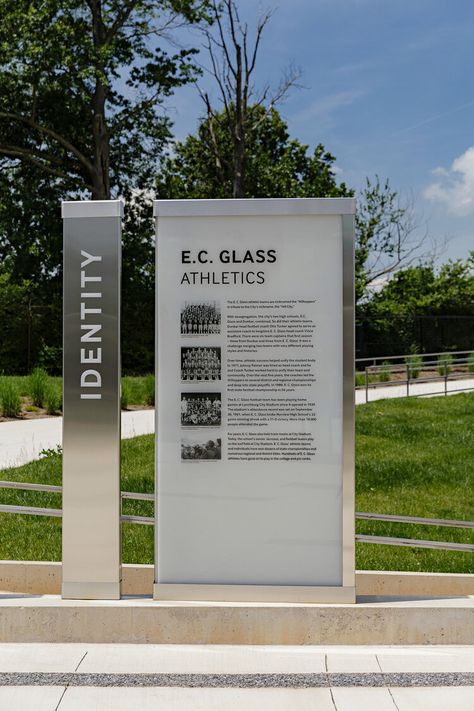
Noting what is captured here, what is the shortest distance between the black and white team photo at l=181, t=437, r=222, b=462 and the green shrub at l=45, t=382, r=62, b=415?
11.5 m

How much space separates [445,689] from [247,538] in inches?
50.4

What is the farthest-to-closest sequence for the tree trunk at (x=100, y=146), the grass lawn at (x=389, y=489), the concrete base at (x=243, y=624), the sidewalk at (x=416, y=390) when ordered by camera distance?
the tree trunk at (x=100, y=146) < the sidewalk at (x=416, y=390) < the grass lawn at (x=389, y=489) < the concrete base at (x=243, y=624)

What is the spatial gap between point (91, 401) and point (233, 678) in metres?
1.62

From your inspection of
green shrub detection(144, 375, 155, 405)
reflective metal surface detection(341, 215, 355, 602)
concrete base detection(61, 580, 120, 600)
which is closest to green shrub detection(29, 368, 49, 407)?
green shrub detection(144, 375, 155, 405)

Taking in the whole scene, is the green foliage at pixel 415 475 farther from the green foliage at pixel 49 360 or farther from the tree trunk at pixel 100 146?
the tree trunk at pixel 100 146

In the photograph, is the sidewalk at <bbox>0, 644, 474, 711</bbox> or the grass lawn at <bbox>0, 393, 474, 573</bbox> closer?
the sidewalk at <bbox>0, 644, 474, 711</bbox>

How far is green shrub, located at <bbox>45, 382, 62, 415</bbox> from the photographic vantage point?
49.7ft

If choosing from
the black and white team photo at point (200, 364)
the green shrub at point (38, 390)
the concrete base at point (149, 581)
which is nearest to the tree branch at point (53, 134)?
the green shrub at point (38, 390)

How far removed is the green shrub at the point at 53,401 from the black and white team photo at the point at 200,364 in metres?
11.5

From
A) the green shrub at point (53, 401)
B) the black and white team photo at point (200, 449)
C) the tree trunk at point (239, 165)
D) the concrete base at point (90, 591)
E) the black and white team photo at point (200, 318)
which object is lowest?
the concrete base at point (90, 591)

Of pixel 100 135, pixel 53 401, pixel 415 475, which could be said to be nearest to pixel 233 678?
pixel 415 475

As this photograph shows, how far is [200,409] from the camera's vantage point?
4125mm

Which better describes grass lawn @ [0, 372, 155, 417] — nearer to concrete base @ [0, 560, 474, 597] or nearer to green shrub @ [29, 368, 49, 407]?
green shrub @ [29, 368, 49, 407]

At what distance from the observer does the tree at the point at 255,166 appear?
93.1 ft
